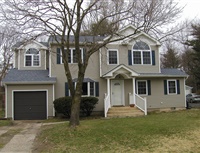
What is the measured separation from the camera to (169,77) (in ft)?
Answer: 69.0

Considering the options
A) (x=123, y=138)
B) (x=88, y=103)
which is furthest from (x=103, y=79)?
(x=123, y=138)

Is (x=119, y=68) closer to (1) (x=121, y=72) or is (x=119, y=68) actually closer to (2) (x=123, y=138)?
(1) (x=121, y=72)

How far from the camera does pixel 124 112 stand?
58.1ft

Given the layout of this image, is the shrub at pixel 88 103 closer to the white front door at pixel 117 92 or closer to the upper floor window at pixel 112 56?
the white front door at pixel 117 92

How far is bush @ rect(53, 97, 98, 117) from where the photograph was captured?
1722 cm

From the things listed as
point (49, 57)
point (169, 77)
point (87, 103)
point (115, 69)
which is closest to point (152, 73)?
point (169, 77)

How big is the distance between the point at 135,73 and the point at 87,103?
445cm

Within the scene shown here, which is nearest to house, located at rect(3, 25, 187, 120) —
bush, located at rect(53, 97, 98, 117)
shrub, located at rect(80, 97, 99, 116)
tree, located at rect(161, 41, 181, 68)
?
shrub, located at rect(80, 97, 99, 116)

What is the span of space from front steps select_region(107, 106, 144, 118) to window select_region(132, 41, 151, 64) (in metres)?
4.33

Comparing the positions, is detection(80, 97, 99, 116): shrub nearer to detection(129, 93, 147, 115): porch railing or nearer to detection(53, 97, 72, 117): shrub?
detection(53, 97, 72, 117): shrub

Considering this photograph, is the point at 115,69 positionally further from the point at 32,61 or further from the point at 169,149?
the point at 169,149

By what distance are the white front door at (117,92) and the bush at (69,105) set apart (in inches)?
92.0

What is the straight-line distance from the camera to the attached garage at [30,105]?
18.3 m

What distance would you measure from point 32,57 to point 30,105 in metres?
4.19
